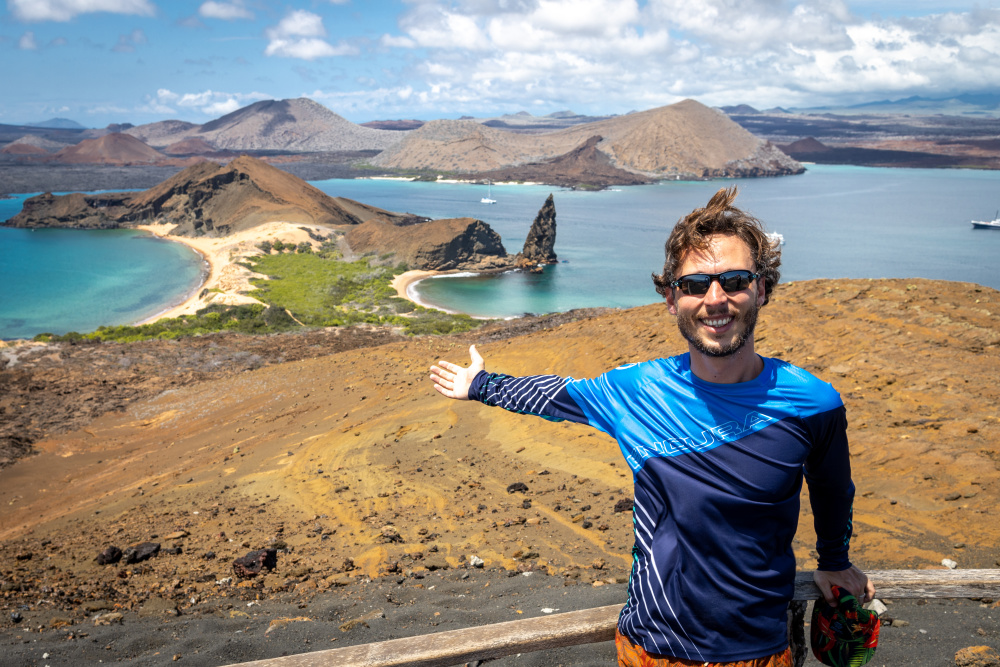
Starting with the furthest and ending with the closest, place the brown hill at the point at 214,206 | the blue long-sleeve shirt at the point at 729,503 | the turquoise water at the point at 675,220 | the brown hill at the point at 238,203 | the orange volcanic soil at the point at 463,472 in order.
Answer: the brown hill at the point at 214,206 < the brown hill at the point at 238,203 < the turquoise water at the point at 675,220 < the orange volcanic soil at the point at 463,472 < the blue long-sleeve shirt at the point at 729,503

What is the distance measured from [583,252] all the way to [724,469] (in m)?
63.6

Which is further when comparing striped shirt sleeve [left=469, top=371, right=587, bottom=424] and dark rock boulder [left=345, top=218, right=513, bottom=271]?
dark rock boulder [left=345, top=218, right=513, bottom=271]

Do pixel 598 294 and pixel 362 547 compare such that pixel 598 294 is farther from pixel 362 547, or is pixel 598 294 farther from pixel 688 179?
pixel 688 179

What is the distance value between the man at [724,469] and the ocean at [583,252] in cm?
1317

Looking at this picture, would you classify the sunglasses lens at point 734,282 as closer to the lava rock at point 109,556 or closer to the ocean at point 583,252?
the lava rock at point 109,556

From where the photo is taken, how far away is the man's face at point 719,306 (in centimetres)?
204

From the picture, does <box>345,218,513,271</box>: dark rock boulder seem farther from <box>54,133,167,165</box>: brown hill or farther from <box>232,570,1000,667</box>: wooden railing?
<box>54,133,167,165</box>: brown hill

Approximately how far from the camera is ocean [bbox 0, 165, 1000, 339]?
1672 inches

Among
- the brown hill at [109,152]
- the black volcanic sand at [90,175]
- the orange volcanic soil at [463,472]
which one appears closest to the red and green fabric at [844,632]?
the orange volcanic soil at [463,472]

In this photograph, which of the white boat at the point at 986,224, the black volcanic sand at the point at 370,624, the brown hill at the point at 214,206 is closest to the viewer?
the black volcanic sand at the point at 370,624

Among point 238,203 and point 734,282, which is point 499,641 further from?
point 238,203

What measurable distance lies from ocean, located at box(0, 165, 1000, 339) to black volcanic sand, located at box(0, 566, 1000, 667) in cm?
1147

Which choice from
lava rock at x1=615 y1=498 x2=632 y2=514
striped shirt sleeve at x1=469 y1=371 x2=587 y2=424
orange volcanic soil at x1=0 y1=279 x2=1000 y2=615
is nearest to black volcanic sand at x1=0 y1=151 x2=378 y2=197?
orange volcanic soil at x1=0 y1=279 x2=1000 y2=615

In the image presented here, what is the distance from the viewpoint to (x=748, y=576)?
1.96 m
